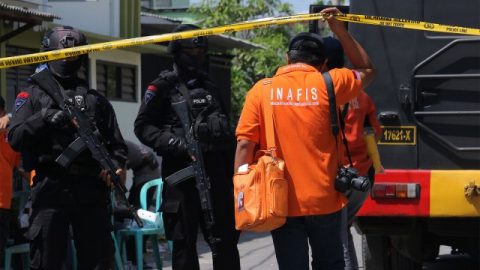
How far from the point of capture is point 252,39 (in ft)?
88.1

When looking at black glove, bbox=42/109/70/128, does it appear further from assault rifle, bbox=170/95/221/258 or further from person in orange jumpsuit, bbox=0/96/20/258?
person in orange jumpsuit, bbox=0/96/20/258

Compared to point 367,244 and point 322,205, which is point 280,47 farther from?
point 322,205

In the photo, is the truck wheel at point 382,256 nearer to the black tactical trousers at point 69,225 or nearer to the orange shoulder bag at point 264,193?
the black tactical trousers at point 69,225

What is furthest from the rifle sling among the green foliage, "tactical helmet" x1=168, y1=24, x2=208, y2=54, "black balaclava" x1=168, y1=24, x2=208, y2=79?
the green foliage

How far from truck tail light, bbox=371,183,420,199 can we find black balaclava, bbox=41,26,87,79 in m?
2.17

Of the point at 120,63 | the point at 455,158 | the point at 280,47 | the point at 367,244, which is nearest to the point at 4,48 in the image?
the point at 120,63

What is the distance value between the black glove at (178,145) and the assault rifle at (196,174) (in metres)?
0.03

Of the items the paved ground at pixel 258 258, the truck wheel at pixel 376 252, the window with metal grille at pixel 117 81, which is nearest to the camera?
the truck wheel at pixel 376 252

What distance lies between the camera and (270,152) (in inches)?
181

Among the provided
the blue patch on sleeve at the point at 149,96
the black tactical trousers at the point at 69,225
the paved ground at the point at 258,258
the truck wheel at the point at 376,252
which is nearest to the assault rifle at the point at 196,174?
the blue patch on sleeve at the point at 149,96

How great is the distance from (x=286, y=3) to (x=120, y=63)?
9.59 m

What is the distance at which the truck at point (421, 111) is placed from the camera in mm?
5969

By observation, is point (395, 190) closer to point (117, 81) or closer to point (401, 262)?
point (401, 262)

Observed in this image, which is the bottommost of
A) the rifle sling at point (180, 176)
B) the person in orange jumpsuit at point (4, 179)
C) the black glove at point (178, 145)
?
the person in orange jumpsuit at point (4, 179)
